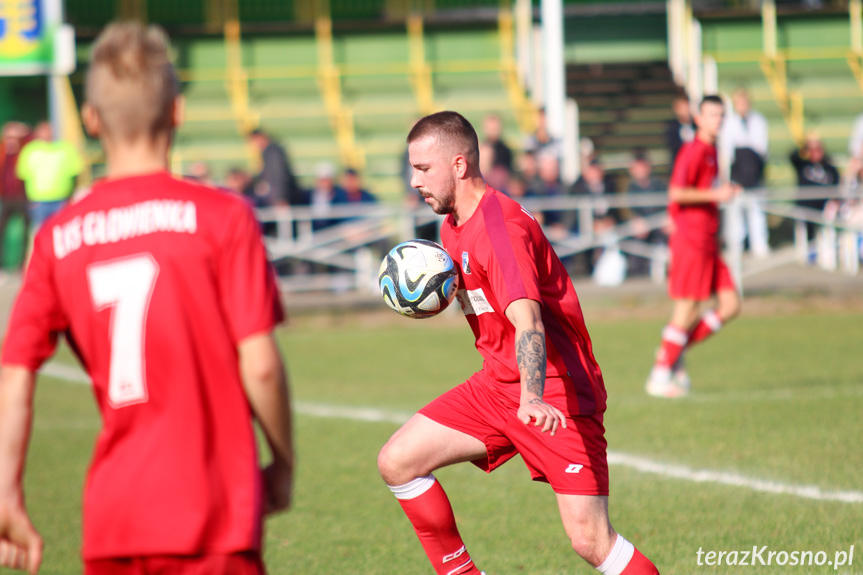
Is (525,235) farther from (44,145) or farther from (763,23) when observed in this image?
(763,23)

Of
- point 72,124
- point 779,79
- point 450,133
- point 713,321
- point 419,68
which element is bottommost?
point 713,321

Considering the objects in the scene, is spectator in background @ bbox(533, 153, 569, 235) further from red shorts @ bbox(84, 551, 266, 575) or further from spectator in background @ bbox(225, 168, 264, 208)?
red shorts @ bbox(84, 551, 266, 575)

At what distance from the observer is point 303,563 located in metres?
4.71

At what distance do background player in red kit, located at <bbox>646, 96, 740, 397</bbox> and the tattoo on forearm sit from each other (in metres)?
5.04

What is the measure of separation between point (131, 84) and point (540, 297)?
5.60 ft

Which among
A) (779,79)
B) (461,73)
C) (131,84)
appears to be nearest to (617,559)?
(131,84)

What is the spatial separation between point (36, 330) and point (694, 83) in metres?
20.5

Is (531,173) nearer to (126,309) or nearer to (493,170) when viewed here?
(493,170)

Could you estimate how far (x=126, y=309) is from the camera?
233cm

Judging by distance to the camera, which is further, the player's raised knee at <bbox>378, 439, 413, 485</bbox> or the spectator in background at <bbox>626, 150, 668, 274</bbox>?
the spectator in background at <bbox>626, 150, 668, 274</bbox>

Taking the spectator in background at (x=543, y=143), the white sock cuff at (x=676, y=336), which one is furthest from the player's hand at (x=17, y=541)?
the spectator in background at (x=543, y=143)

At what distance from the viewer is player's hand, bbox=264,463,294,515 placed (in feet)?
7.88

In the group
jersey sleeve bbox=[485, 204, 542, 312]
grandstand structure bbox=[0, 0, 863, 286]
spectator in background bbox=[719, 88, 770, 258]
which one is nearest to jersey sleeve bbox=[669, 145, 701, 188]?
jersey sleeve bbox=[485, 204, 542, 312]

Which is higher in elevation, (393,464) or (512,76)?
(512,76)
